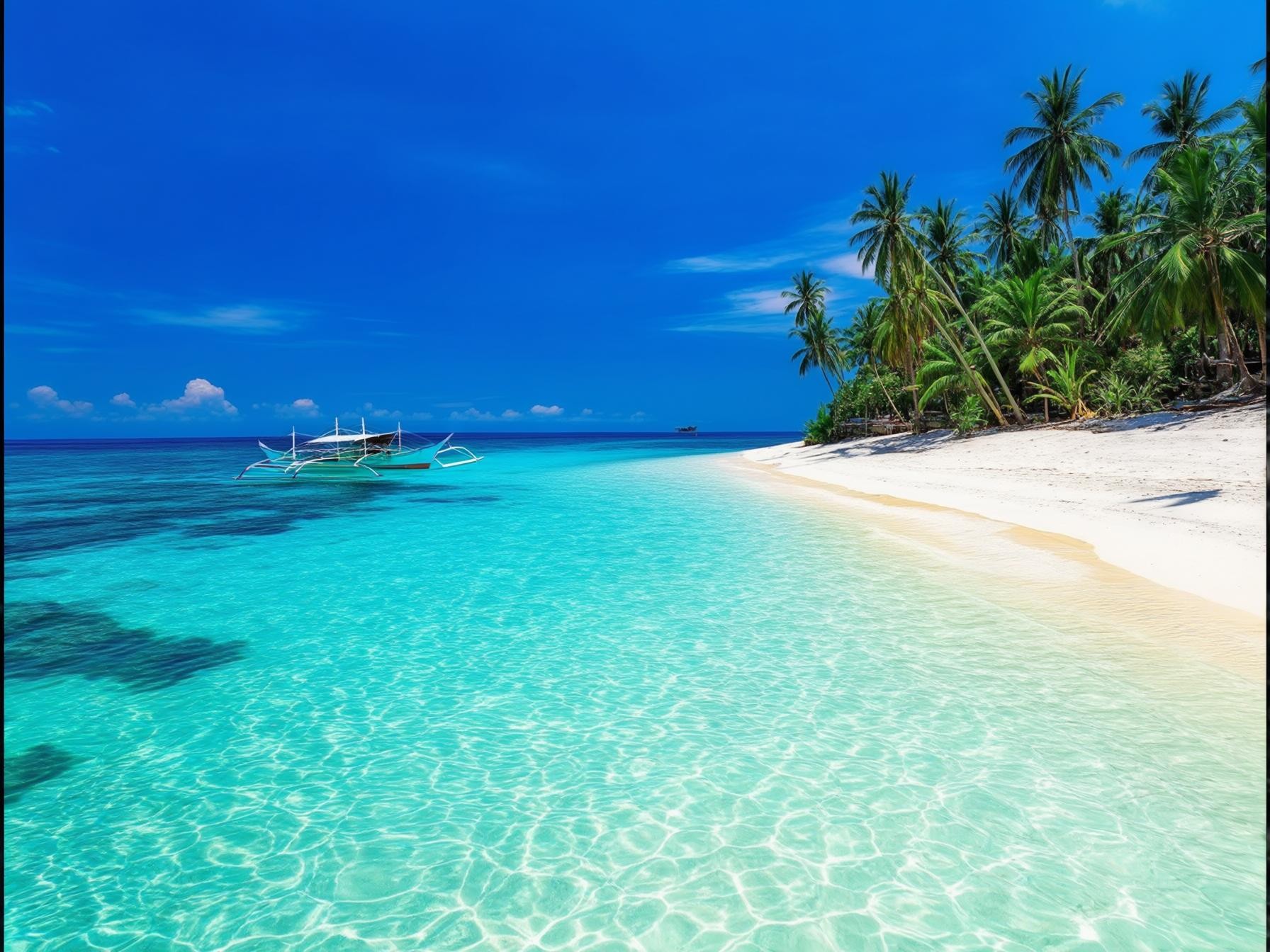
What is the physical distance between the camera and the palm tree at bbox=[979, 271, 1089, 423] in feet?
98.1

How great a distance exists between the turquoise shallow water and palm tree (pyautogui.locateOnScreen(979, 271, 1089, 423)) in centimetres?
2398

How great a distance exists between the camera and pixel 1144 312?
23.3m

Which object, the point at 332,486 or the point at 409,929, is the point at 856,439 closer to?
the point at 332,486

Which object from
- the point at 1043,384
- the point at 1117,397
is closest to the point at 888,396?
the point at 1043,384

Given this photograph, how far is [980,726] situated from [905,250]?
33803mm

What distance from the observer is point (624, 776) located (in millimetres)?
5742

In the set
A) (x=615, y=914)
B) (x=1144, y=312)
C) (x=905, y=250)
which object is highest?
(x=905, y=250)

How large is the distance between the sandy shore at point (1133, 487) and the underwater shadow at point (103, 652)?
12.3 m

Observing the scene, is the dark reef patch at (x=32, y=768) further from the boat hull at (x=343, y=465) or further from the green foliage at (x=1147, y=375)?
the boat hull at (x=343, y=465)

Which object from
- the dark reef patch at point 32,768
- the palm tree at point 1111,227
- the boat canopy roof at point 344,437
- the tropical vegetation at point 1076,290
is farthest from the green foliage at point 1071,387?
the dark reef patch at point 32,768

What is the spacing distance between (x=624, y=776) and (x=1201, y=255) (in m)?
26.1

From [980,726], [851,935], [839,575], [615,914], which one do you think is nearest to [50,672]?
[615,914]

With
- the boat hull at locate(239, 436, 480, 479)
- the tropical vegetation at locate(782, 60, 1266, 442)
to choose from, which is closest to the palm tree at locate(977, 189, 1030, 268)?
the tropical vegetation at locate(782, 60, 1266, 442)

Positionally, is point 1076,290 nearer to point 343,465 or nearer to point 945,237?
point 945,237
